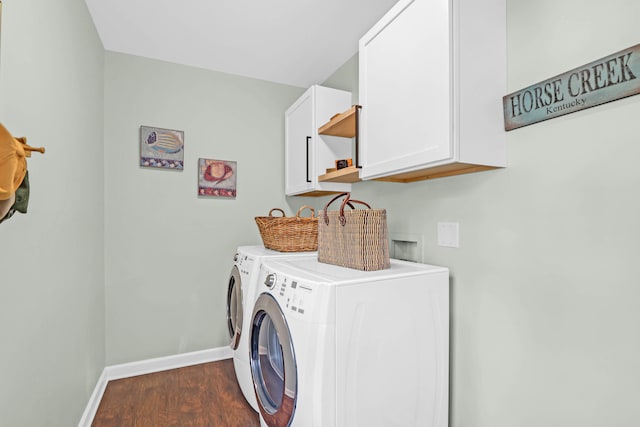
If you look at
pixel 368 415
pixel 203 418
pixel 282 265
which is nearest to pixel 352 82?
pixel 282 265

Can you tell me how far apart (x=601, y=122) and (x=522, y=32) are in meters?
0.48

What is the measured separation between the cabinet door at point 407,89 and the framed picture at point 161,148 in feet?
5.44

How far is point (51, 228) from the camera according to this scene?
1.37 m

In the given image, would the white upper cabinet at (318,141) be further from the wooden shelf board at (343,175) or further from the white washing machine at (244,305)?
the white washing machine at (244,305)

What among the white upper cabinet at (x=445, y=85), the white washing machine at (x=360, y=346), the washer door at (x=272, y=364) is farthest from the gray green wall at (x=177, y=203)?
the white upper cabinet at (x=445, y=85)

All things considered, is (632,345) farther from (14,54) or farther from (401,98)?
(14,54)

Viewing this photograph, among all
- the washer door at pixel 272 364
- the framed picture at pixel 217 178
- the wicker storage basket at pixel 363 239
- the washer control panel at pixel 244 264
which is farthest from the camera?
the framed picture at pixel 217 178

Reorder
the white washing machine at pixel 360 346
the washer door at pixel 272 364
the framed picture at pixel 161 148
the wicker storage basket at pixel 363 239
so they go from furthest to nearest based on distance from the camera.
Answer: the framed picture at pixel 161 148 → the wicker storage basket at pixel 363 239 → the washer door at pixel 272 364 → the white washing machine at pixel 360 346

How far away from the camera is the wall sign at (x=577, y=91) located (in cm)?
94

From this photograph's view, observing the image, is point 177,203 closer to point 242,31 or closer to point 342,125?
point 242,31

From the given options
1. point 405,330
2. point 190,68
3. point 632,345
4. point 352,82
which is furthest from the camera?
point 190,68

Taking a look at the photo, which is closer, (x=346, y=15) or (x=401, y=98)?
(x=401, y=98)

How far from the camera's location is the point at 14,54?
1.06 m

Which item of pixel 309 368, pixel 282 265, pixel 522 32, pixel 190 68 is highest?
pixel 190 68
